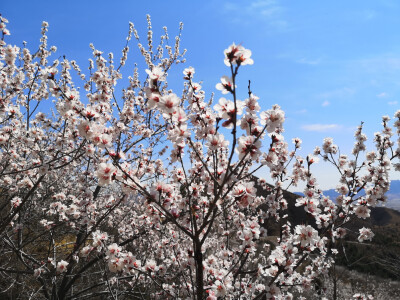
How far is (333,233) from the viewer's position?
4.31 m

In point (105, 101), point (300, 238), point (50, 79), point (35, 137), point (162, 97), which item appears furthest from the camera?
point (35, 137)

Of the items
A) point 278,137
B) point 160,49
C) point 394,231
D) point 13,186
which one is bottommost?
point 394,231

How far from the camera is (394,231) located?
2409 centimetres

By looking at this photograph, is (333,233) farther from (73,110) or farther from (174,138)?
(73,110)

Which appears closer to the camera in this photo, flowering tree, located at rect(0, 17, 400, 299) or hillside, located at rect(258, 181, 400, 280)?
flowering tree, located at rect(0, 17, 400, 299)

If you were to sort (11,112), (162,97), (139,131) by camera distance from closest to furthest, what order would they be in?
(162,97)
(11,112)
(139,131)

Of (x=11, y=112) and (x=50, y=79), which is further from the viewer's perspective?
(x=11, y=112)

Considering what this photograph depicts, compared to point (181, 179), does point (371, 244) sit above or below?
below

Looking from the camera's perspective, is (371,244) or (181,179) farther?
(371,244)

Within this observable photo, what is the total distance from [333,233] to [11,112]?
6.21m

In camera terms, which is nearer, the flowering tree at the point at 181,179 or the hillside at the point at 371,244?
the flowering tree at the point at 181,179

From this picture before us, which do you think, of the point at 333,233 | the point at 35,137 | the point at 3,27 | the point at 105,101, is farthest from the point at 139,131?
the point at 333,233

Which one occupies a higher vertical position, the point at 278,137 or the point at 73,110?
the point at 73,110

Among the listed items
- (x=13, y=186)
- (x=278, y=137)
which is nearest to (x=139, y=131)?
(x=13, y=186)
